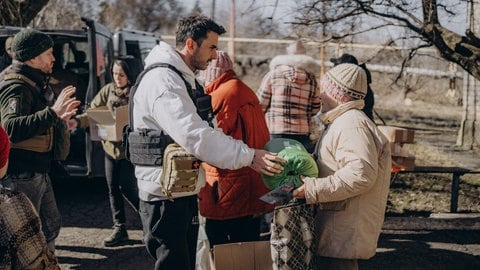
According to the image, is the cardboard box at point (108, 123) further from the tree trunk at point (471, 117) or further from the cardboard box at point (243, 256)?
the tree trunk at point (471, 117)

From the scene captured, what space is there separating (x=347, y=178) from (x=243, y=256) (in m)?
0.74

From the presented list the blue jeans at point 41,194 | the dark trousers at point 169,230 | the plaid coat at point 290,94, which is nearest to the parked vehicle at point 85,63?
the blue jeans at point 41,194

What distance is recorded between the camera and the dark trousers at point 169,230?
3.23m

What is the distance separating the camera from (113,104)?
213 inches

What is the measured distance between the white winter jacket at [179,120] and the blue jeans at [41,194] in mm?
1182

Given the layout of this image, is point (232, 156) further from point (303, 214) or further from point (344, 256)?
point (344, 256)

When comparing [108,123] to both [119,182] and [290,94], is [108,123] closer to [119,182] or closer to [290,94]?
[119,182]

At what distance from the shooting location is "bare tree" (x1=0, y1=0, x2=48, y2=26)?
9836 millimetres

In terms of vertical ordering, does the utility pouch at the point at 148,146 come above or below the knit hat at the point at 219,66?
below

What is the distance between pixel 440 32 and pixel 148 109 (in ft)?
11.9

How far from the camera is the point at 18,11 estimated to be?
32.3ft

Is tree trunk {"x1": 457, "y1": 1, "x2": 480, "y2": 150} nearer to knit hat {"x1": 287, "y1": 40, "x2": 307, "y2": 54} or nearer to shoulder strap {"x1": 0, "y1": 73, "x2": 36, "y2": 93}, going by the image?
knit hat {"x1": 287, "y1": 40, "x2": 307, "y2": 54}

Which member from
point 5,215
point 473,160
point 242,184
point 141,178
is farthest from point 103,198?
point 473,160

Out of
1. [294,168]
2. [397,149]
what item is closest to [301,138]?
[397,149]
